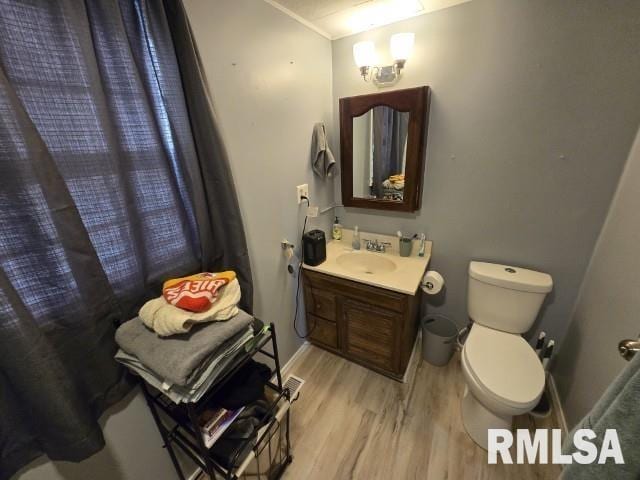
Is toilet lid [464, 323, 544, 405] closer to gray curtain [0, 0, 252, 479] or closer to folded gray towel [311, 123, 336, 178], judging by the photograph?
folded gray towel [311, 123, 336, 178]

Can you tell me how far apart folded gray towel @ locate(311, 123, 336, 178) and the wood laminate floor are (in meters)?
1.43

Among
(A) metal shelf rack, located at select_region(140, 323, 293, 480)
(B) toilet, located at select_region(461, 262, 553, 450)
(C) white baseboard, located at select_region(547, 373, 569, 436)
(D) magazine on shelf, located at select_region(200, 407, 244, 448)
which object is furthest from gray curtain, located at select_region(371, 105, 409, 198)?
(C) white baseboard, located at select_region(547, 373, 569, 436)

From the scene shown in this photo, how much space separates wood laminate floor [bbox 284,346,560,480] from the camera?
49.0 inches

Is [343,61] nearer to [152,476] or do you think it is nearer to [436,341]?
[436,341]

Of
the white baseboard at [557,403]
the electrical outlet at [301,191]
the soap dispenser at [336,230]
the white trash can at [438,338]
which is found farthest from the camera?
the soap dispenser at [336,230]

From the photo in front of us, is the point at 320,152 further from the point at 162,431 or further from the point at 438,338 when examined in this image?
the point at 162,431

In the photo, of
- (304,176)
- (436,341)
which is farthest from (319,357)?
(304,176)

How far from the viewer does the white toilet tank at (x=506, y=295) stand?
1415 millimetres

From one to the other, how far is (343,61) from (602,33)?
1293 mm

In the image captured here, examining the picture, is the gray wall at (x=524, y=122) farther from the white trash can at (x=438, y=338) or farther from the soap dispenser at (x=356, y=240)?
the soap dispenser at (x=356, y=240)

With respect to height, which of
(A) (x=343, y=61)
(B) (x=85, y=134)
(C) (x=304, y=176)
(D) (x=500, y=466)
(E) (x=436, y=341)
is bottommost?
(D) (x=500, y=466)

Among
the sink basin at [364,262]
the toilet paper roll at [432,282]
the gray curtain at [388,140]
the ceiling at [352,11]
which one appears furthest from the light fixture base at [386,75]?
the toilet paper roll at [432,282]

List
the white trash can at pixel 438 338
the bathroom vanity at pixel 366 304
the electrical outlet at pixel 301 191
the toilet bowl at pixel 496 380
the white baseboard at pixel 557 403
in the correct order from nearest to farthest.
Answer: the toilet bowl at pixel 496 380, the white baseboard at pixel 557 403, the bathroom vanity at pixel 366 304, the electrical outlet at pixel 301 191, the white trash can at pixel 438 338

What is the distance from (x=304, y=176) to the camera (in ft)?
5.47
